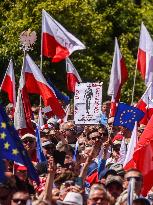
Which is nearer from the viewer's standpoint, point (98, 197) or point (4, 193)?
point (4, 193)

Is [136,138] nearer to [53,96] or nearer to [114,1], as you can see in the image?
[53,96]

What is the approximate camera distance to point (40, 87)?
57.5 ft

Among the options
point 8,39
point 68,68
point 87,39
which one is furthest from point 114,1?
point 68,68

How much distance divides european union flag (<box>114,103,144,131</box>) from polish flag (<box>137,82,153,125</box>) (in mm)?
1417

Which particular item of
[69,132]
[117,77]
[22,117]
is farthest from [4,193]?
[117,77]

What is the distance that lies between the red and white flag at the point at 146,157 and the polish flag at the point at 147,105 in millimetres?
3441

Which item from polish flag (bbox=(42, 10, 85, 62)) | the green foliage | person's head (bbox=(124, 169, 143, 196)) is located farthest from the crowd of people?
Answer: the green foliage

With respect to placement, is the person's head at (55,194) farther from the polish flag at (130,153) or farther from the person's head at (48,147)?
the person's head at (48,147)

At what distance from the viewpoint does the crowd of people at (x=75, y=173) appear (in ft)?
→ 34.7

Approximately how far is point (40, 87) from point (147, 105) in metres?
1.77

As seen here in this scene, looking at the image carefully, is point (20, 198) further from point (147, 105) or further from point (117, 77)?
point (117, 77)

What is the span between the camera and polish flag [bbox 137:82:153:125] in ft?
54.9

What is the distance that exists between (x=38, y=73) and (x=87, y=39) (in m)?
13.7

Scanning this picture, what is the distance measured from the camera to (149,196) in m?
12.3
